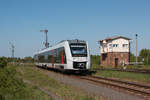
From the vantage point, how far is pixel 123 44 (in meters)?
52.3

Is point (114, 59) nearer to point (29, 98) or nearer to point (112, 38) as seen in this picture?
point (112, 38)

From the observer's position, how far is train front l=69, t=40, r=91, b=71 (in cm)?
2167

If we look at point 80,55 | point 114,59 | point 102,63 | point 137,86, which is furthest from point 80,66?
point 102,63

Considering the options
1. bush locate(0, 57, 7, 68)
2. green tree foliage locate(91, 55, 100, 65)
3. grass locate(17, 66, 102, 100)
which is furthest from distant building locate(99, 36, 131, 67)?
bush locate(0, 57, 7, 68)

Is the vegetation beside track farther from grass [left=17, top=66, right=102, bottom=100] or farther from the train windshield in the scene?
the train windshield

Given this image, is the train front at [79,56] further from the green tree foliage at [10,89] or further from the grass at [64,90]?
the green tree foliage at [10,89]

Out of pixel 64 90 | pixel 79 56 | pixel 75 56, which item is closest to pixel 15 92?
pixel 64 90

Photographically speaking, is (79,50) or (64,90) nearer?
(64,90)

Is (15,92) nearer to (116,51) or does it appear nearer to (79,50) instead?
(79,50)

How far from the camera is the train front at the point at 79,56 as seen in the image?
71.1ft

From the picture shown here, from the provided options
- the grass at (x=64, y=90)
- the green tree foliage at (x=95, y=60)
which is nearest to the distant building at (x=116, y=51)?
the green tree foliage at (x=95, y=60)

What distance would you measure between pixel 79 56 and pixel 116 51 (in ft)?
102

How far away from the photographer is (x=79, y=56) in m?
21.9

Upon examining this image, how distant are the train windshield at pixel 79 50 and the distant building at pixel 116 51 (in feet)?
94.3
